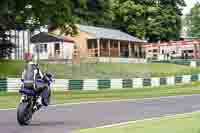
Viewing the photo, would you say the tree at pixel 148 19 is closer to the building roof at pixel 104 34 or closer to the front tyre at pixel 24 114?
the building roof at pixel 104 34

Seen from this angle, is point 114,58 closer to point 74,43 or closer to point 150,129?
point 74,43

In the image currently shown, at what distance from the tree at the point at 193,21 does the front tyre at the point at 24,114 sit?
98519 millimetres

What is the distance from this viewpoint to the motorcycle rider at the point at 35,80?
14039 mm

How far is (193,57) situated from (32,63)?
62.6 metres

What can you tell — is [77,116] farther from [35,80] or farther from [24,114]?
[24,114]

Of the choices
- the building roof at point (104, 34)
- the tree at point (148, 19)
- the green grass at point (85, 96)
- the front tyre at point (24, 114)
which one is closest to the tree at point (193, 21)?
the tree at point (148, 19)

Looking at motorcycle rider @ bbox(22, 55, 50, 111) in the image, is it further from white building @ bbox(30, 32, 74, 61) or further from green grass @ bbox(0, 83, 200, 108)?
white building @ bbox(30, 32, 74, 61)

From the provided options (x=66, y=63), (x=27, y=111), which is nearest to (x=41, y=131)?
(x=27, y=111)

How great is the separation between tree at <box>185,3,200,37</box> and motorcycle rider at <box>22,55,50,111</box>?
97648mm

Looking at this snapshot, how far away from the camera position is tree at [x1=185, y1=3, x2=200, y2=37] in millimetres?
115369

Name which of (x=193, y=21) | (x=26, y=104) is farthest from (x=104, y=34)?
(x=193, y=21)

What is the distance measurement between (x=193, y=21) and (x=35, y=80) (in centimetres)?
11045

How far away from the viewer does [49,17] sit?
35594 millimetres

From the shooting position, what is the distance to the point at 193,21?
121938mm
